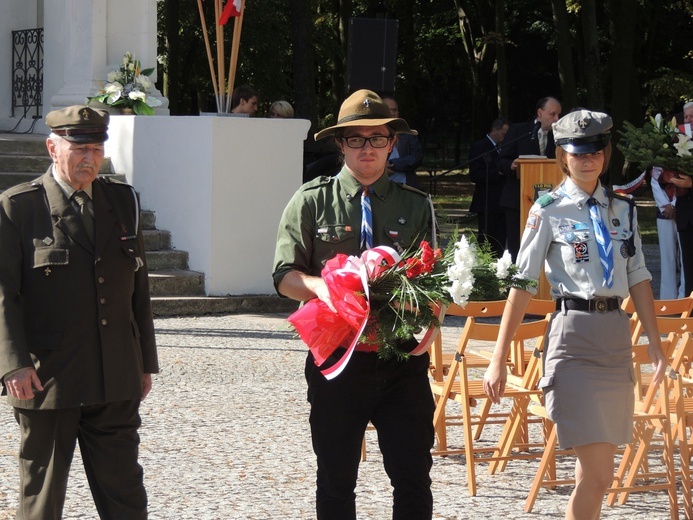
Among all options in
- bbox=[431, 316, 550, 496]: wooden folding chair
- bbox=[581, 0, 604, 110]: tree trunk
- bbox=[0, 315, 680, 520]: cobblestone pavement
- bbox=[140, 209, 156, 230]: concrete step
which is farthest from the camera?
bbox=[581, 0, 604, 110]: tree trunk

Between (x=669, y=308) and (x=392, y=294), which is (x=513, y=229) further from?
(x=392, y=294)

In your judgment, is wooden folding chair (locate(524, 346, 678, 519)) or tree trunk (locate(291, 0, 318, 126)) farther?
tree trunk (locate(291, 0, 318, 126))

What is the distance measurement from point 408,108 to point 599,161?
114 feet

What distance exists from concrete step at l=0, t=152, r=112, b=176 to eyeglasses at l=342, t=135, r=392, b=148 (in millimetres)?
10094

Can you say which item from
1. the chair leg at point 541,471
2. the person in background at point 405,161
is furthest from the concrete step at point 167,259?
the chair leg at point 541,471

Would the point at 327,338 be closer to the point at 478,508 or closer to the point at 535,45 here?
the point at 478,508

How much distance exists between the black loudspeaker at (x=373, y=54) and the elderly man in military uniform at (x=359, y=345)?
1065cm

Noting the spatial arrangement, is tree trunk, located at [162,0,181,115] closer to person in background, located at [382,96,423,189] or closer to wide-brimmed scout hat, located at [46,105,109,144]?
person in background, located at [382,96,423,189]

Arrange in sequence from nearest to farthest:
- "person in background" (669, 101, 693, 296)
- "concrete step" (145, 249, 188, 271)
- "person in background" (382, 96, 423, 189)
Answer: "person in background" (669, 101, 693, 296), "person in background" (382, 96, 423, 189), "concrete step" (145, 249, 188, 271)

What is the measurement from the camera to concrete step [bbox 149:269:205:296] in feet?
41.5

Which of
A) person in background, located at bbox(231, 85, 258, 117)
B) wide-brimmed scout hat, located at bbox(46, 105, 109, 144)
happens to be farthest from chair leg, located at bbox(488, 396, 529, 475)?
person in background, located at bbox(231, 85, 258, 117)

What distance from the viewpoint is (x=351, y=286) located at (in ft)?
13.8

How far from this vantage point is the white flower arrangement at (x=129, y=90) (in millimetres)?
14352

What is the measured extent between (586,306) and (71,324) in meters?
2.01
